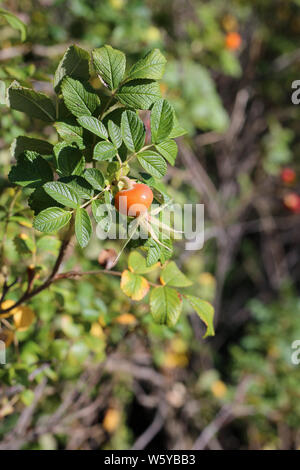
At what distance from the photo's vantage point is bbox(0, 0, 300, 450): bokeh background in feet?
3.35

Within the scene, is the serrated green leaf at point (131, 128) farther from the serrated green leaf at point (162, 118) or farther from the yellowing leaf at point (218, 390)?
the yellowing leaf at point (218, 390)

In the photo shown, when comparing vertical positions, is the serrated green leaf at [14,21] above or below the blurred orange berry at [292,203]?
above

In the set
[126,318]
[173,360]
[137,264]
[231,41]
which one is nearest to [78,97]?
[137,264]

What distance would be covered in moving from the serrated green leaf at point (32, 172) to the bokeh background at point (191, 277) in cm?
21

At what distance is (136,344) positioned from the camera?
1739 mm

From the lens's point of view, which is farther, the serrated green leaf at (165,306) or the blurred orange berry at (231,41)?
the blurred orange berry at (231,41)

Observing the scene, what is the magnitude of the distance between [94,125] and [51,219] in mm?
149

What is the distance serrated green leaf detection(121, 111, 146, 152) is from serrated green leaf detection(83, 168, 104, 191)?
0.07m

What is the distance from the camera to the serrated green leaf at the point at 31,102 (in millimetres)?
571

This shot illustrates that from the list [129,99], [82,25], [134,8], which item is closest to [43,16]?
[82,25]

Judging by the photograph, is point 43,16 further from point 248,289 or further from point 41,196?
point 248,289

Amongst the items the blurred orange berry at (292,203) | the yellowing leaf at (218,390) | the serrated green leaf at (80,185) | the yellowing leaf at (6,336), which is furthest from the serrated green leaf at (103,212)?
the blurred orange berry at (292,203)

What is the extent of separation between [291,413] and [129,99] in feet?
6.15

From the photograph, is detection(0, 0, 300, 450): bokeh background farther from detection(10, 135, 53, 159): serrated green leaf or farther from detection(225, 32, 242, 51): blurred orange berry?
detection(10, 135, 53, 159): serrated green leaf
